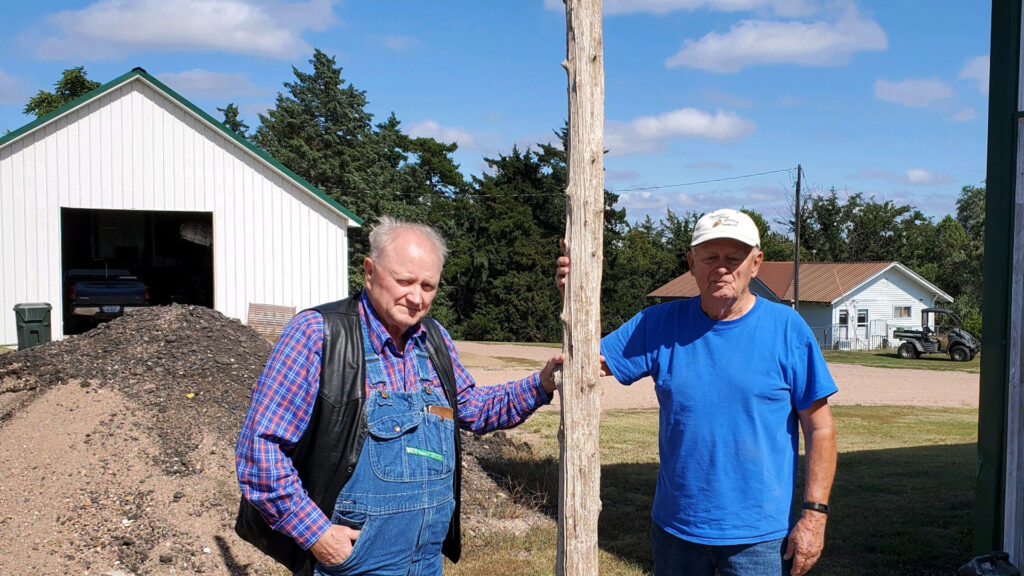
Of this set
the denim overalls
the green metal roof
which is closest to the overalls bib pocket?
the denim overalls

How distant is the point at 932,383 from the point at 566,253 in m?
20.3

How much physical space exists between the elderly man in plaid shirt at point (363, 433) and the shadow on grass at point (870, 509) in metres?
3.41

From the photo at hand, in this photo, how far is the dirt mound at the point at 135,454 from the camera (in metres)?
5.33

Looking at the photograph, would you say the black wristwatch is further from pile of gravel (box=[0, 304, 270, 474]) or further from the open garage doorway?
the open garage doorway

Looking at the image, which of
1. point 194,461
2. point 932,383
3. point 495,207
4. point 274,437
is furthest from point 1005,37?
point 495,207

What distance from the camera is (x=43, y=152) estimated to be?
1591cm

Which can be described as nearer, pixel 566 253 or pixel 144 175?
pixel 566 253

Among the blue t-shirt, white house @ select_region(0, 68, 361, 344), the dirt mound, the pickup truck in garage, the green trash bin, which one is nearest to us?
the blue t-shirt

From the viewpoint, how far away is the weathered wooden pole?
9.61 ft

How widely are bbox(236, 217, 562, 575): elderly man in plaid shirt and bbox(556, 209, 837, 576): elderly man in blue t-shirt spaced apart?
32.1 inches

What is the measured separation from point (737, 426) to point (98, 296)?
1676cm

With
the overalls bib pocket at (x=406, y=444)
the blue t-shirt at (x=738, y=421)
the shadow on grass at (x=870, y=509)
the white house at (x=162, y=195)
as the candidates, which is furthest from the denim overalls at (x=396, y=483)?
the white house at (x=162, y=195)

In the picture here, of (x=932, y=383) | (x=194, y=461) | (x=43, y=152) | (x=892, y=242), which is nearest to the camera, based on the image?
(x=194, y=461)

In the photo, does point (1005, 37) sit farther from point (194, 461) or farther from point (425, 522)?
point (194, 461)
